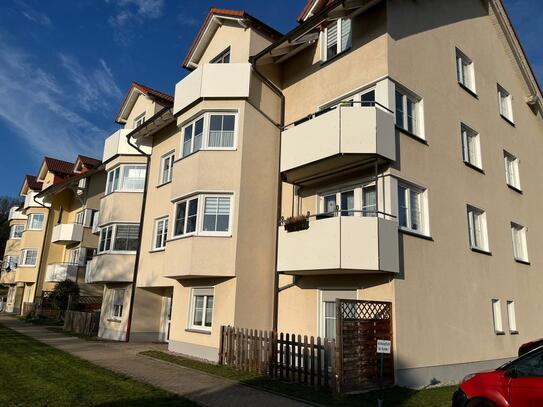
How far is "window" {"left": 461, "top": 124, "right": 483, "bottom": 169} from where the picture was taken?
1630cm

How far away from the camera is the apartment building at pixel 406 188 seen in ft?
39.5

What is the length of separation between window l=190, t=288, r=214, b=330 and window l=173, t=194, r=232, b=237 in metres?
2.19

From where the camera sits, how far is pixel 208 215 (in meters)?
15.2

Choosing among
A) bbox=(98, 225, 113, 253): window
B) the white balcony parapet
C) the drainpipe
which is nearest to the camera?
the white balcony parapet

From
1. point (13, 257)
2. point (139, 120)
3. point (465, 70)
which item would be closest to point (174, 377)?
point (465, 70)

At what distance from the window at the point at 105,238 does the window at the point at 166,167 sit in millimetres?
3928

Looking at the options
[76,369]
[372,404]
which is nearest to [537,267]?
[372,404]

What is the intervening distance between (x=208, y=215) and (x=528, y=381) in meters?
10.6

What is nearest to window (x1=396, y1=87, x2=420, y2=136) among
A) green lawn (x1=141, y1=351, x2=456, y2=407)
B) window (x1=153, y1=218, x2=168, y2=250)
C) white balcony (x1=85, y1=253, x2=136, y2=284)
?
green lawn (x1=141, y1=351, x2=456, y2=407)

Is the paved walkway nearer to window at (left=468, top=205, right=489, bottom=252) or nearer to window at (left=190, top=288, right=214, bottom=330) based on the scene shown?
window at (left=190, top=288, right=214, bottom=330)

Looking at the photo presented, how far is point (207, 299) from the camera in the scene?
1580 centimetres

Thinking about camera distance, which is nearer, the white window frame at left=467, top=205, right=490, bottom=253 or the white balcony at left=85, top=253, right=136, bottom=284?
the white window frame at left=467, top=205, right=490, bottom=253

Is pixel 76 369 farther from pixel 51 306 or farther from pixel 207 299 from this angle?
pixel 51 306

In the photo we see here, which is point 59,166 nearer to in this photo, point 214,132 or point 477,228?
point 214,132
